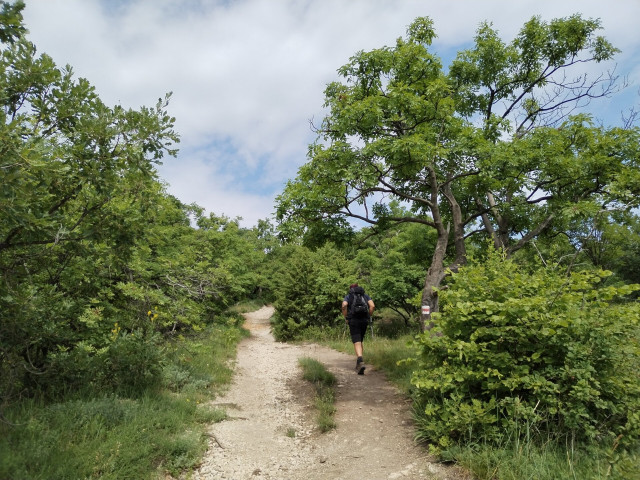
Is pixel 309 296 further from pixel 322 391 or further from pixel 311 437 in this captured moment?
pixel 311 437

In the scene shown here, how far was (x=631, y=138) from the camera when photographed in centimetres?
764

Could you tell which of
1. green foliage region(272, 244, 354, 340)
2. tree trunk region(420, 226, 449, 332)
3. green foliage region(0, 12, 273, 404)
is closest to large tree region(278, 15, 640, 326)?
tree trunk region(420, 226, 449, 332)

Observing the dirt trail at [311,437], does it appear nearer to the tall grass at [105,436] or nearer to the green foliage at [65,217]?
the tall grass at [105,436]

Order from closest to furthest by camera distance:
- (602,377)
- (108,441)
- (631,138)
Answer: (602,377), (108,441), (631,138)

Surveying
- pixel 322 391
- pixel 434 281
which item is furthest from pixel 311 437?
pixel 434 281

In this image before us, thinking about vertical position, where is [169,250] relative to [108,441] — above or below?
above

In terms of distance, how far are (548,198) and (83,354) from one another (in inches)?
356

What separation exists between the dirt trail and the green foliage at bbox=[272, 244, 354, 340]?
703cm

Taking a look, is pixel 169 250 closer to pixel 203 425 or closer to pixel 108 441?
pixel 203 425

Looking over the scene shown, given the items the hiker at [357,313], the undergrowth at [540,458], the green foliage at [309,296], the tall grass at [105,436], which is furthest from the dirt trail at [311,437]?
the green foliage at [309,296]

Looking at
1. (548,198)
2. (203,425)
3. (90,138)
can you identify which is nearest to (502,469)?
(203,425)

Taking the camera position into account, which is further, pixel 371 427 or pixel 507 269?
pixel 371 427

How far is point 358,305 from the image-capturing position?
7.79 meters

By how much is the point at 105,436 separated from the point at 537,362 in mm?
4774
